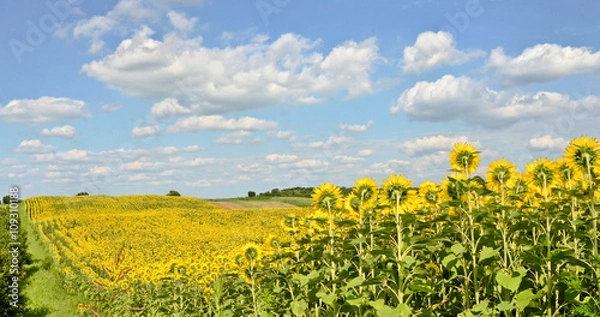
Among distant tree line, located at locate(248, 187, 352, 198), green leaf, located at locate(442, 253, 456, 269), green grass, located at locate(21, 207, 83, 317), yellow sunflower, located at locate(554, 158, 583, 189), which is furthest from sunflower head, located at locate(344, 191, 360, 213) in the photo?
distant tree line, located at locate(248, 187, 352, 198)

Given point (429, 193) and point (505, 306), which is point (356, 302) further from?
point (429, 193)

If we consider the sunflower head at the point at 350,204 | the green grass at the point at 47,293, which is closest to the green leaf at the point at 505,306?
the sunflower head at the point at 350,204

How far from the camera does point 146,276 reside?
36.5ft

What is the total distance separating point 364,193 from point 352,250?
1.67 ft

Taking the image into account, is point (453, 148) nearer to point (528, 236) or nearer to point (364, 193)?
point (364, 193)

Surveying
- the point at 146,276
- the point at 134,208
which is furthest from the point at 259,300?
the point at 134,208

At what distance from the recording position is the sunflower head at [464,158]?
165 inches

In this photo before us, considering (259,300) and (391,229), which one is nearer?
(391,229)

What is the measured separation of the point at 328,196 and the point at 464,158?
1.27 m

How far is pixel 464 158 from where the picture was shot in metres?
4.17

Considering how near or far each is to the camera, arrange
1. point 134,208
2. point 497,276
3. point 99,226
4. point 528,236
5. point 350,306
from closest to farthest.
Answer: point 497,276 → point 350,306 → point 528,236 → point 99,226 → point 134,208

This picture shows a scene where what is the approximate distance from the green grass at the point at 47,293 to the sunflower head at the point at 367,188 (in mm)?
9298

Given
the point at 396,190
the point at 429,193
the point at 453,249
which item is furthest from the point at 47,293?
the point at 453,249

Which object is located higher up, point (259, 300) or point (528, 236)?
point (528, 236)
